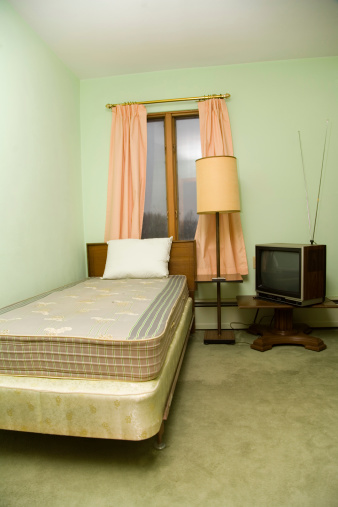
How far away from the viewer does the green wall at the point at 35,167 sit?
2340 millimetres

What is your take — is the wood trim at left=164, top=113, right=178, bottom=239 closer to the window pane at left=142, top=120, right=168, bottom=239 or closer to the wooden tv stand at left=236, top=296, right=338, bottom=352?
the window pane at left=142, top=120, right=168, bottom=239

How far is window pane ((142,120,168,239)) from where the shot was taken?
3.63m

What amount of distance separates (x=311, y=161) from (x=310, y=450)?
2.64 m

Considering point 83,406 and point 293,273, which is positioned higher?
point 293,273

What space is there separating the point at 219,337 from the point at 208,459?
1639 millimetres

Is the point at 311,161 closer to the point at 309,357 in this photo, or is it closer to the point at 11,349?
the point at 309,357

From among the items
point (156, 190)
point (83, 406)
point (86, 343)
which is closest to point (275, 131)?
point (156, 190)

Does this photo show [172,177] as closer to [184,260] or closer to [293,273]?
[184,260]

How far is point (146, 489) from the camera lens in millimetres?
1342

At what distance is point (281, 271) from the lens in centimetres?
294

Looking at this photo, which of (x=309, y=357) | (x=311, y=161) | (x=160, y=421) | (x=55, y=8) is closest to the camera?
(x=160, y=421)

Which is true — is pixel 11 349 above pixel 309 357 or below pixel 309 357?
above

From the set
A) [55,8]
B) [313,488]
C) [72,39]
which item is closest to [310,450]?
[313,488]

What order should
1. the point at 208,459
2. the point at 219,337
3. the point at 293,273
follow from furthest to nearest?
the point at 219,337 < the point at 293,273 < the point at 208,459
